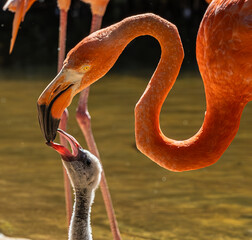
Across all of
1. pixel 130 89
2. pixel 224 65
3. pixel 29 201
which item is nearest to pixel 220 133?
pixel 224 65

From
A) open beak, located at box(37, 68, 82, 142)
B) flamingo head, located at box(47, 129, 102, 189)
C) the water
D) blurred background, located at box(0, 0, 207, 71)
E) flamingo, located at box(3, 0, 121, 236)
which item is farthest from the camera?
blurred background, located at box(0, 0, 207, 71)

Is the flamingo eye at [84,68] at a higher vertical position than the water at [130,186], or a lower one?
higher

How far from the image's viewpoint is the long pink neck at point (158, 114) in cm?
308

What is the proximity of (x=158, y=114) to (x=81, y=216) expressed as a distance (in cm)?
60

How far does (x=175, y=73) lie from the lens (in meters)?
3.12

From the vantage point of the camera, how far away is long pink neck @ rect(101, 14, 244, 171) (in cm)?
308

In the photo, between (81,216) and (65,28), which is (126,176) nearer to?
(65,28)

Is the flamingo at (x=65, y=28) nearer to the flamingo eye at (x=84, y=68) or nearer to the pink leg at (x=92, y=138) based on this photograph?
the pink leg at (x=92, y=138)

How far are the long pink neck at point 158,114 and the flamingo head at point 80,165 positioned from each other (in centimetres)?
26

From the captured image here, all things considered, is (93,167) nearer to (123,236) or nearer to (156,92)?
(156,92)

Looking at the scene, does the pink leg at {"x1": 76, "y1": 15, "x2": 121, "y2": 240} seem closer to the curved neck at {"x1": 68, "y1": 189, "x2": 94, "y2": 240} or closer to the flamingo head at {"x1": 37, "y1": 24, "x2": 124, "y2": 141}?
the curved neck at {"x1": 68, "y1": 189, "x2": 94, "y2": 240}

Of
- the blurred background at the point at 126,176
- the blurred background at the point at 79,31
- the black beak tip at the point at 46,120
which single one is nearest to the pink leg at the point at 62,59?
the blurred background at the point at 126,176

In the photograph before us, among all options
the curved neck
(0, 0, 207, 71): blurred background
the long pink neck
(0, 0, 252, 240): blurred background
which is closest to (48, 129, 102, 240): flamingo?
the curved neck

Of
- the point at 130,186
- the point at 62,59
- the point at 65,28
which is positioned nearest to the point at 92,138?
the point at 62,59
